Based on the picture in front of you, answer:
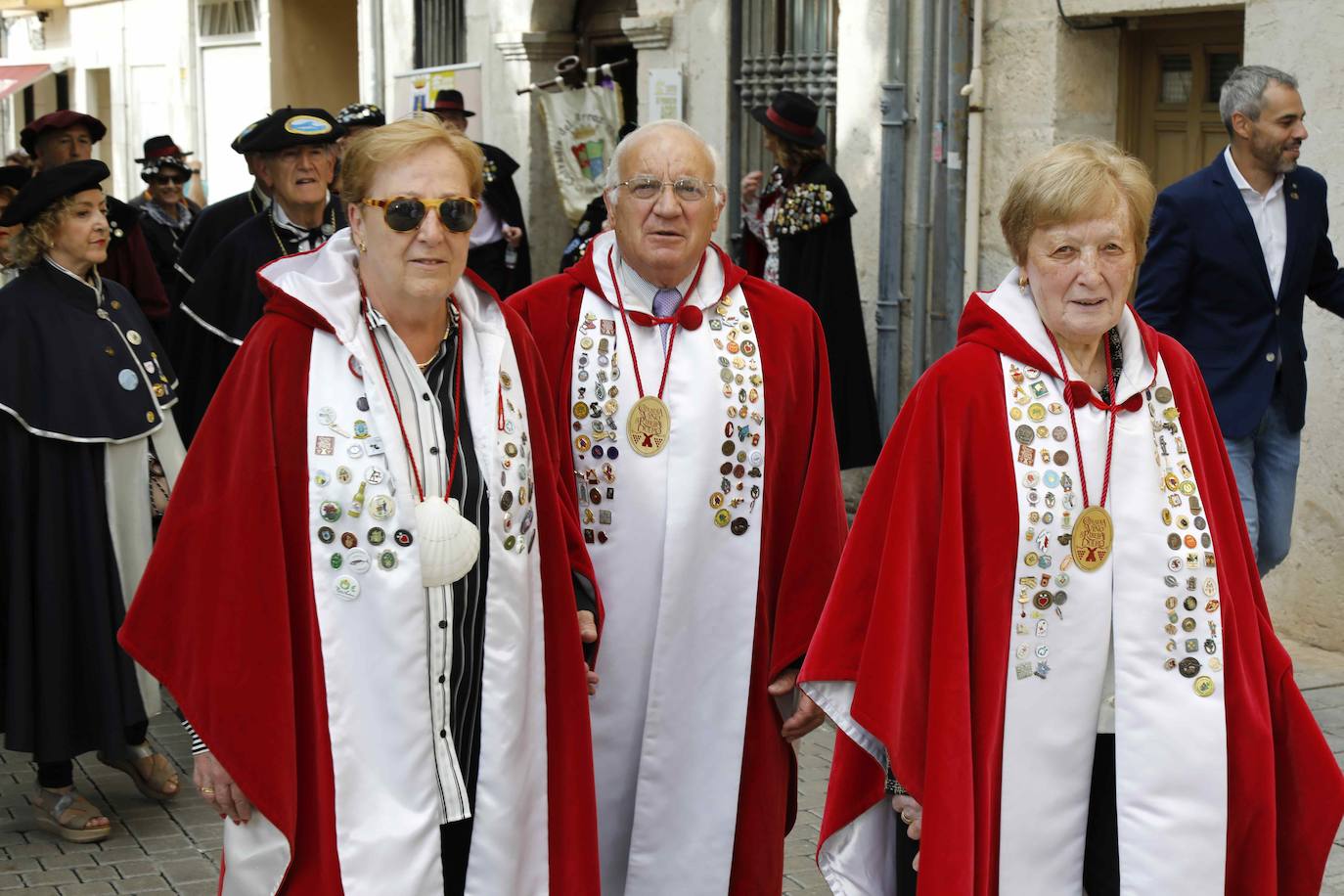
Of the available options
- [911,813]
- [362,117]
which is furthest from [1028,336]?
[362,117]

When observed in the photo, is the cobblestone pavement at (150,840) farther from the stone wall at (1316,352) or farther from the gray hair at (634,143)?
the gray hair at (634,143)

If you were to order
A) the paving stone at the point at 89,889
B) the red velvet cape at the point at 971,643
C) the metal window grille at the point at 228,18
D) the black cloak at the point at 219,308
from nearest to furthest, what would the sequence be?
the red velvet cape at the point at 971,643
the paving stone at the point at 89,889
the black cloak at the point at 219,308
the metal window grille at the point at 228,18

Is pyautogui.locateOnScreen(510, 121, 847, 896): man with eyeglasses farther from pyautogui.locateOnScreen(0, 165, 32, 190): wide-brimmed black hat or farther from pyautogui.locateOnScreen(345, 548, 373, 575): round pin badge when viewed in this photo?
pyautogui.locateOnScreen(0, 165, 32, 190): wide-brimmed black hat

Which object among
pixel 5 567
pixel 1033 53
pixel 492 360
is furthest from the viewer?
pixel 1033 53

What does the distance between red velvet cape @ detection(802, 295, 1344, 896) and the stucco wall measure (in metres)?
4.01

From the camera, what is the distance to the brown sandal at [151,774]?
6000mm

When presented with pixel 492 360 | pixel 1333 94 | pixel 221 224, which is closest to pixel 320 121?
pixel 221 224

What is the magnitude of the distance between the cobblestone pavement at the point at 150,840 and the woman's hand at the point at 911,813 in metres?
1.67

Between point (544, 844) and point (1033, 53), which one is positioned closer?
point (544, 844)

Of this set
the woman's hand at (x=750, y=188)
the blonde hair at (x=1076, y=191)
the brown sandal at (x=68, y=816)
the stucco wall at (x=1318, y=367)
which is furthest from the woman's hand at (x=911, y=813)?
the woman's hand at (x=750, y=188)

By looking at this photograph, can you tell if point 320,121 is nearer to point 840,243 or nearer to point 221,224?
point 221,224

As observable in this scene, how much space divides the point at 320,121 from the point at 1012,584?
399 cm

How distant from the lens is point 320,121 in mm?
6621

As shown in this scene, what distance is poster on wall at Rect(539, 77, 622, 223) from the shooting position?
518 inches
